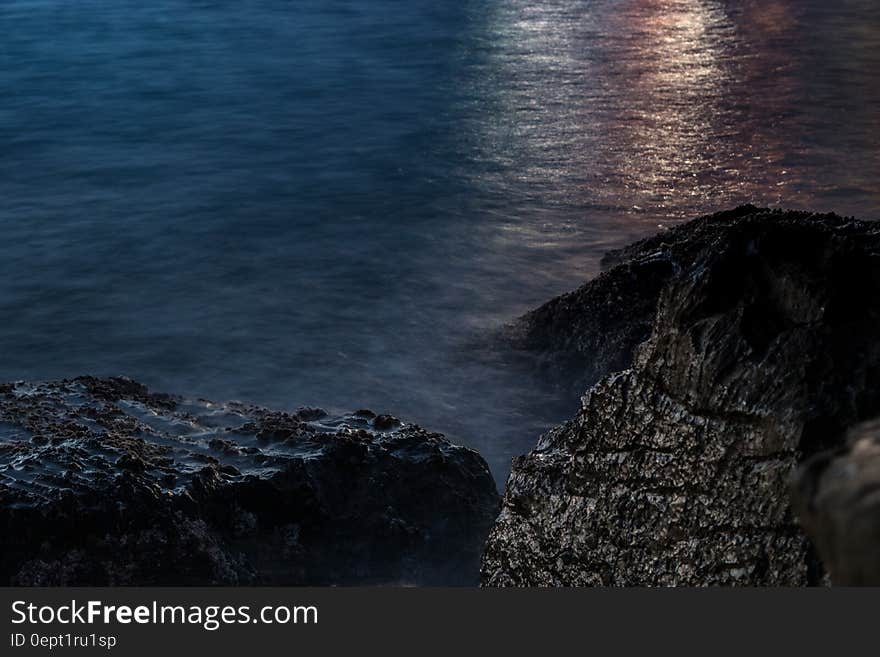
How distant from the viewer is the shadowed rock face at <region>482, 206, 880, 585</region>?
2830 mm

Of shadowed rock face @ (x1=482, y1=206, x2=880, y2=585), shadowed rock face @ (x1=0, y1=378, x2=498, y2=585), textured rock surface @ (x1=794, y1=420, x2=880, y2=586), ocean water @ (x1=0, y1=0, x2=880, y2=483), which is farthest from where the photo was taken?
ocean water @ (x1=0, y1=0, x2=880, y2=483)

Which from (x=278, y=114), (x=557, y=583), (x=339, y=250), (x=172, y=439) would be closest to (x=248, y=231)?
(x=339, y=250)

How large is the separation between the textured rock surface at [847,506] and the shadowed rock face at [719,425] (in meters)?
1.67

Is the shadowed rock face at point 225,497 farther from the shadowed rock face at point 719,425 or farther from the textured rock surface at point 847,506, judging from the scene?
the textured rock surface at point 847,506

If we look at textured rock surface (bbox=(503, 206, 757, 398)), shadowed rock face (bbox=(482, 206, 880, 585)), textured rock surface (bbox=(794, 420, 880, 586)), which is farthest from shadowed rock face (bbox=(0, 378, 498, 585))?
textured rock surface (bbox=(794, 420, 880, 586))

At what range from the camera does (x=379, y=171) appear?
1492 centimetres

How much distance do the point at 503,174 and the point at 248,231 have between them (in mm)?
3445

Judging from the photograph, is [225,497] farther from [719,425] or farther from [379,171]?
[379,171]

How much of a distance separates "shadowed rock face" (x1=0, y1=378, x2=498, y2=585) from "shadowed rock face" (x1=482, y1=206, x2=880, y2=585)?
5.67ft

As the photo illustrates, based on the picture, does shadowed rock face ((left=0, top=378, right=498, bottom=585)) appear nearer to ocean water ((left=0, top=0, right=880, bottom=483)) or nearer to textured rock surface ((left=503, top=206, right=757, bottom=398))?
textured rock surface ((left=503, top=206, right=757, bottom=398))

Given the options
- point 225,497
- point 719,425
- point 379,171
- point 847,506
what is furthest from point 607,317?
point 379,171

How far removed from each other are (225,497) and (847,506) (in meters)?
4.16

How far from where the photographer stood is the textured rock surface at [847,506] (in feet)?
3.59

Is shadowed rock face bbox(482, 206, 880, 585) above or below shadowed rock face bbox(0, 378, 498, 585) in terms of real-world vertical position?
above
